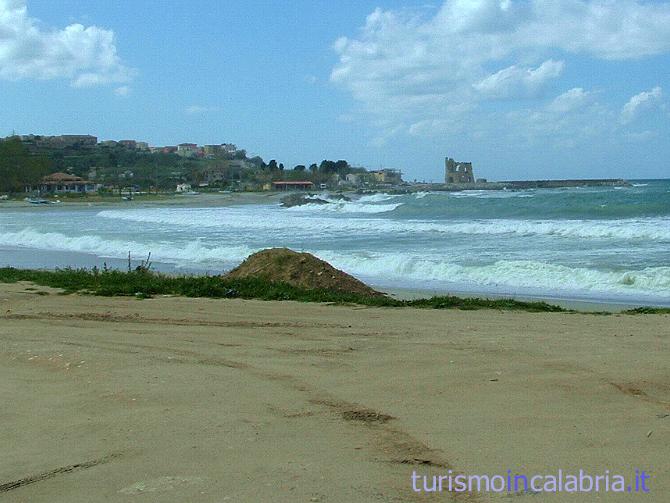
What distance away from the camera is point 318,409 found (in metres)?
5.71

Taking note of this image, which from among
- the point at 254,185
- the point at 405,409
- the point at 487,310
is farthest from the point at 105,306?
the point at 254,185

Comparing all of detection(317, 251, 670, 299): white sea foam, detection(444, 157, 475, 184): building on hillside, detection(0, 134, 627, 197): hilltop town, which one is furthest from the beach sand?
detection(444, 157, 475, 184): building on hillside

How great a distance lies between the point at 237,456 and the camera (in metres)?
4.65

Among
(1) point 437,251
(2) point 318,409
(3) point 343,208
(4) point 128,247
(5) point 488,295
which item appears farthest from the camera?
(3) point 343,208

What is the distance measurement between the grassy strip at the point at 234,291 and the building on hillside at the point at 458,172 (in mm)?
166525

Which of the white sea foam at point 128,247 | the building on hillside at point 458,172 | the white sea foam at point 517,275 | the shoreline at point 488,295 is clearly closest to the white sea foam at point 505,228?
the white sea foam at point 128,247

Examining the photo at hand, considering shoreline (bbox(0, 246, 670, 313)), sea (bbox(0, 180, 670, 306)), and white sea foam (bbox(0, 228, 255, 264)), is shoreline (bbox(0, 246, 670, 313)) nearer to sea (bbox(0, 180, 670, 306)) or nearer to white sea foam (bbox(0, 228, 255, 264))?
sea (bbox(0, 180, 670, 306))

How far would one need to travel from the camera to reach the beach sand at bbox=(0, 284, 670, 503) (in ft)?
14.2

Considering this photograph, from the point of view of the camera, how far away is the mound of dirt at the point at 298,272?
47.9ft

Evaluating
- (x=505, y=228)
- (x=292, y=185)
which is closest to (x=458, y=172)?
(x=292, y=185)

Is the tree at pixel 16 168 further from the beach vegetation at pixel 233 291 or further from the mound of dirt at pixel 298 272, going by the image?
the mound of dirt at pixel 298 272

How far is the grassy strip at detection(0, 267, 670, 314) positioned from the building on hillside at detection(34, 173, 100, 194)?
105m

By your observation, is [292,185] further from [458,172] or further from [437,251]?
[437,251]

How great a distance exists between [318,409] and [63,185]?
121m
